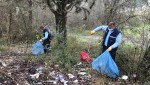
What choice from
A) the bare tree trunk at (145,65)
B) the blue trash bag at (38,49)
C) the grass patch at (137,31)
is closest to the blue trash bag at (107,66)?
the bare tree trunk at (145,65)

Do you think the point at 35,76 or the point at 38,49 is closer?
the point at 35,76

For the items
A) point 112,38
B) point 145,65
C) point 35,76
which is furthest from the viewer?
point 112,38

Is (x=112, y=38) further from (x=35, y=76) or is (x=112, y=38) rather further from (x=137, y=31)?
(x=35, y=76)

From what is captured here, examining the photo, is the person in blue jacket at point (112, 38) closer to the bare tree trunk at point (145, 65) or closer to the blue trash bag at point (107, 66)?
the blue trash bag at point (107, 66)

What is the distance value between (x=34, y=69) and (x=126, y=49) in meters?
3.27

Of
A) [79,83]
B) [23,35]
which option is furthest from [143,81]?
Result: [23,35]

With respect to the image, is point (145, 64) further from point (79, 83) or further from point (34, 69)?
point (34, 69)

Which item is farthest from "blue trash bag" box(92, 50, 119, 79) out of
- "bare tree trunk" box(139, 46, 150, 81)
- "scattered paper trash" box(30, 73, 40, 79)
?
"scattered paper trash" box(30, 73, 40, 79)

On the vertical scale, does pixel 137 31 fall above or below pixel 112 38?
above

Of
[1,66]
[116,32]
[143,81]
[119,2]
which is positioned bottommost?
[143,81]

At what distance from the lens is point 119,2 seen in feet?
Result: 52.5

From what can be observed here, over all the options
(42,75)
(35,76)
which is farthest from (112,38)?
(35,76)

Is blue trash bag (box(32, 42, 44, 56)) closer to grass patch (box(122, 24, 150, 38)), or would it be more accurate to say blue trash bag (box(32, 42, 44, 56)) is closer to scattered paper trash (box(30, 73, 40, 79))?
grass patch (box(122, 24, 150, 38))

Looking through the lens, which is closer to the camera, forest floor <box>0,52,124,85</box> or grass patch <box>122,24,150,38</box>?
forest floor <box>0,52,124,85</box>
